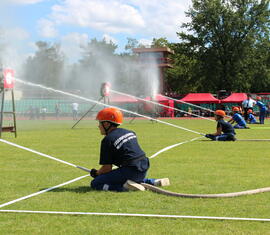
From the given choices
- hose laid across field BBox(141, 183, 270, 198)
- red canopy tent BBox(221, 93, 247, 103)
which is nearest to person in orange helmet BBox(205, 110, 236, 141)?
hose laid across field BBox(141, 183, 270, 198)

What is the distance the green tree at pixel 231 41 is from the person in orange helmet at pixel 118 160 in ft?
210

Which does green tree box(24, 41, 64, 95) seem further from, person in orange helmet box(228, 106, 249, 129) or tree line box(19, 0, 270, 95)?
person in orange helmet box(228, 106, 249, 129)

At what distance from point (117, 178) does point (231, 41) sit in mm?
65962

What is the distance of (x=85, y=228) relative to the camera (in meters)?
5.17

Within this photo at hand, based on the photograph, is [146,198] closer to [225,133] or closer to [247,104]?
[225,133]

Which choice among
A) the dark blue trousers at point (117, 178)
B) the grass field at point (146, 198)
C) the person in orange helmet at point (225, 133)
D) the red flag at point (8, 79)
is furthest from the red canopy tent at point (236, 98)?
the dark blue trousers at point (117, 178)

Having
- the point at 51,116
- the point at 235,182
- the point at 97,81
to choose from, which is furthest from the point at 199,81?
the point at 235,182

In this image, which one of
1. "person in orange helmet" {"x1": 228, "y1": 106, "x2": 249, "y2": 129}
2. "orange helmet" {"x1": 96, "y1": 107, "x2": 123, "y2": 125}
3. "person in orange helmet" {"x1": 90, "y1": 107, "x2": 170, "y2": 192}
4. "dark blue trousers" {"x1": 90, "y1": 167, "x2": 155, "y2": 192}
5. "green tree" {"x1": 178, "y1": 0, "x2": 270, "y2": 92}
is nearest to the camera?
"person in orange helmet" {"x1": 90, "y1": 107, "x2": 170, "y2": 192}

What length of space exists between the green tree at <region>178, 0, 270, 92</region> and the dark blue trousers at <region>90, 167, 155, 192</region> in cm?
6427

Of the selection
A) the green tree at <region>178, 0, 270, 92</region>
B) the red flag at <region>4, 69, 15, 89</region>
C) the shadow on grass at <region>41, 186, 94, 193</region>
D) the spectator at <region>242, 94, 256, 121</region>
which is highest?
the green tree at <region>178, 0, 270, 92</region>

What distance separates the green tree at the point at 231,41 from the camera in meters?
69.8

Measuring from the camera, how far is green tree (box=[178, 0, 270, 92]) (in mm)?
69812

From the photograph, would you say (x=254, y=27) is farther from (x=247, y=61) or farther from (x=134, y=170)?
(x=134, y=170)

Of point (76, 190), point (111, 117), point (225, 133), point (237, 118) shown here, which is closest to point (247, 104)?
point (237, 118)
